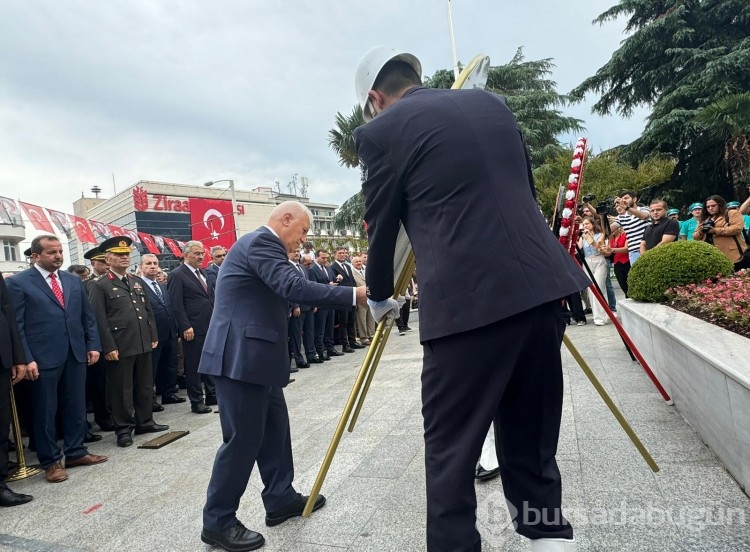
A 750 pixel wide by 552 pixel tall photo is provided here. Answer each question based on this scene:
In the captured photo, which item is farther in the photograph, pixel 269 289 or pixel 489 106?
pixel 269 289

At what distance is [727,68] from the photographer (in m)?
16.8

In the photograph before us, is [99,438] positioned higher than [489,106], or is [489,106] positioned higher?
[489,106]

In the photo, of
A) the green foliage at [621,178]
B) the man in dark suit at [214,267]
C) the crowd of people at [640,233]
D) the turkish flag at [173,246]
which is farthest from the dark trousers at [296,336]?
the green foliage at [621,178]

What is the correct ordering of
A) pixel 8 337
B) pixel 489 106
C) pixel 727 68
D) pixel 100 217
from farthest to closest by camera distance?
1. pixel 100 217
2. pixel 727 68
3. pixel 8 337
4. pixel 489 106

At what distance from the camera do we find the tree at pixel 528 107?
24641 millimetres

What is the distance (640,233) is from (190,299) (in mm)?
6994

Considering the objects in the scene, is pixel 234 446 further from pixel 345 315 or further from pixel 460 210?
pixel 345 315

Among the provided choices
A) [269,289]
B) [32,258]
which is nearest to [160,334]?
[32,258]

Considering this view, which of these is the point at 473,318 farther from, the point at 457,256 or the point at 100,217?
the point at 100,217

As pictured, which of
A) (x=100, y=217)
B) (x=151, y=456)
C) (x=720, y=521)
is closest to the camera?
(x=720, y=521)

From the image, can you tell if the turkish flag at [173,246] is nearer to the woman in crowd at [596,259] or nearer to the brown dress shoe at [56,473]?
the woman in crowd at [596,259]

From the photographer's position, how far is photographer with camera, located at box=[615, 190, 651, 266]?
804cm

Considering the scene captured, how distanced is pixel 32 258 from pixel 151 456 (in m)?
2.18

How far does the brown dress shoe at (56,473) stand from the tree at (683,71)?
1993 cm
